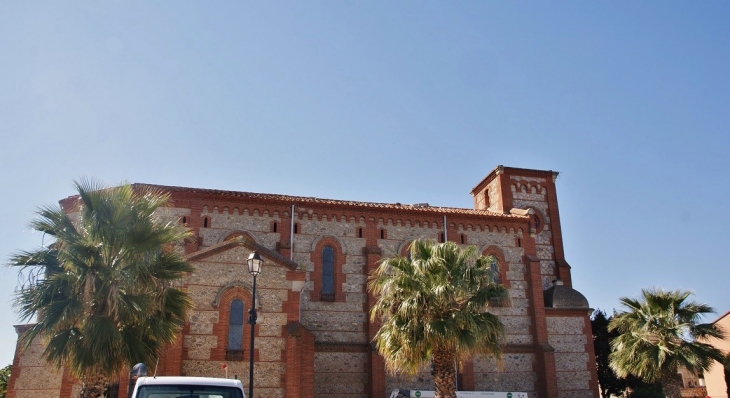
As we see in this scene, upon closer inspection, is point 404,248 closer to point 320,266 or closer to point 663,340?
point 320,266

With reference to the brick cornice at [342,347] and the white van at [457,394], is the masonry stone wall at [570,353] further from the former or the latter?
the brick cornice at [342,347]

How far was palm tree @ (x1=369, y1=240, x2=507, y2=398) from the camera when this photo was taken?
56.0 ft

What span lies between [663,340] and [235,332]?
631 inches

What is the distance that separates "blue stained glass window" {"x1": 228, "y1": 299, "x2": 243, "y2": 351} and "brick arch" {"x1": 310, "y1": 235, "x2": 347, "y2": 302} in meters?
5.05

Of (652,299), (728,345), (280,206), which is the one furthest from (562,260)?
(280,206)

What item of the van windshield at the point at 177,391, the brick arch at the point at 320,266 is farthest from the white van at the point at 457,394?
the van windshield at the point at 177,391

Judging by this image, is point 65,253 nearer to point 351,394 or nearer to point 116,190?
point 116,190

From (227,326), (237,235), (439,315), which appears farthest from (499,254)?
(227,326)

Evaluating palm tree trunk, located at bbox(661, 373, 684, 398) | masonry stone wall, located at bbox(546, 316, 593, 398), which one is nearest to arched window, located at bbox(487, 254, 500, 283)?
masonry stone wall, located at bbox(546, 316, 593, 398)

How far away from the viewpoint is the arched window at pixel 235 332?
20203 millimetres

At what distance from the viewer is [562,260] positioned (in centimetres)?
3069

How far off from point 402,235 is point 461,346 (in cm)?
1123

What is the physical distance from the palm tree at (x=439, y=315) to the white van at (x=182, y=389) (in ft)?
28.2

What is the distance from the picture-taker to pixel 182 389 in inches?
370
